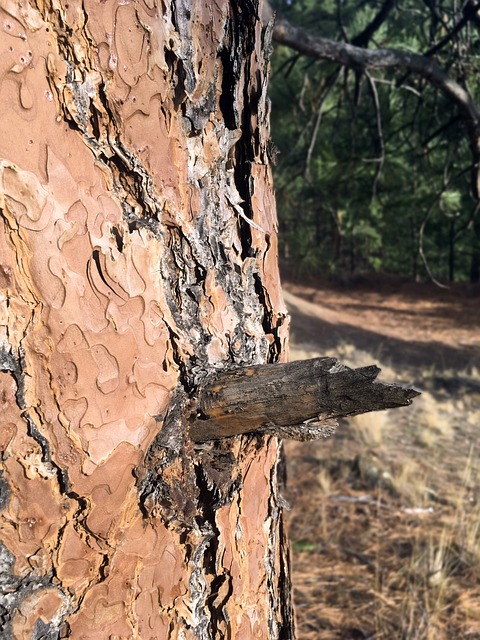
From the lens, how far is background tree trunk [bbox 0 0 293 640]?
0.72 metres

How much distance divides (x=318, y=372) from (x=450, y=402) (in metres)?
5.82

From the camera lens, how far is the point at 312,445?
4.72 m

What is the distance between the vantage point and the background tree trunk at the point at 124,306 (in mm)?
722

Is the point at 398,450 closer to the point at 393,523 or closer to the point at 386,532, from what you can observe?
the point at 393,523

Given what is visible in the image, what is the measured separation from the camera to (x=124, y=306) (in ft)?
2.61

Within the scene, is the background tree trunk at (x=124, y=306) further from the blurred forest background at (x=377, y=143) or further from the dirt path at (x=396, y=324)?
the dirt path at (x=396, y=324)

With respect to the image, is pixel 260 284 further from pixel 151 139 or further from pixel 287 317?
pixel 151 139

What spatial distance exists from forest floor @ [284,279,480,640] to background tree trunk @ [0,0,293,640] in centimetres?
83

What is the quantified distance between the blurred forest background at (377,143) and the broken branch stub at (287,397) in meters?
3.37

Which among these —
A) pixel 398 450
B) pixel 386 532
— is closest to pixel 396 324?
pixel 398 450

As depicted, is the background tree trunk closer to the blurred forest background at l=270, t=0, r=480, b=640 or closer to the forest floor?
the forest floor

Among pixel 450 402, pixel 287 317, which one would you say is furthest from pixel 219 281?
pixel 450 402

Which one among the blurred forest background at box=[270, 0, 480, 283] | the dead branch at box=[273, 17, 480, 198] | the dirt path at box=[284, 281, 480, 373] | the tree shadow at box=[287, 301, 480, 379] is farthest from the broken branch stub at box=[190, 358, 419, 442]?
the dirt path at box=[284, 281, 480, 373]

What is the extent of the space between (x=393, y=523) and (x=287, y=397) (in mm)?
2868
